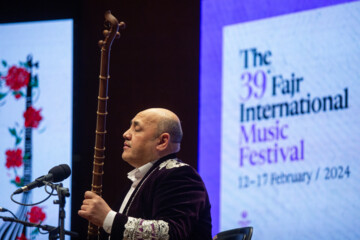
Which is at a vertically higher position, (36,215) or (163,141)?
(163,141)

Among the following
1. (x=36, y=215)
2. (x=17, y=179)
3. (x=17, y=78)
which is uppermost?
(x=17, y=78)

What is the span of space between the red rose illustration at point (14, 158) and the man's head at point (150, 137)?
2.32 meters

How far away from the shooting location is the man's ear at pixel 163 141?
3.10m

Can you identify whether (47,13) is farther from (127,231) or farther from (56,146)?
(127,231)

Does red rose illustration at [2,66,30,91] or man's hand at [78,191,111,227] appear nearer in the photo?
man's hand at [78,191,111,227]

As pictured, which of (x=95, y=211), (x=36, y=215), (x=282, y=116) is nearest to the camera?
(x=95, y=211)

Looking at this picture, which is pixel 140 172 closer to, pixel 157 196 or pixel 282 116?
pixel 157 196

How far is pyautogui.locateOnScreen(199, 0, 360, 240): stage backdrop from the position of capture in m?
4.04

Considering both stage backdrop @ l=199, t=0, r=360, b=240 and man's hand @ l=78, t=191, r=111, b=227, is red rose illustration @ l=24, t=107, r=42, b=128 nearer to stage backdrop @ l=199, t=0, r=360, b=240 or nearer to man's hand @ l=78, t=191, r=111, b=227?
stage backdrop @ l=199, t=0, r=360, b=240

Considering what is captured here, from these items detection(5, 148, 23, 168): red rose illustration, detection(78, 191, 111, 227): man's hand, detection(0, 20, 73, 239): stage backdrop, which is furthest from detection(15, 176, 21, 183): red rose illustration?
detection(78, 191, 111, 227): man's hand

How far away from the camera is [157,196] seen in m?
2.86

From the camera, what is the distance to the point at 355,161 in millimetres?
3947

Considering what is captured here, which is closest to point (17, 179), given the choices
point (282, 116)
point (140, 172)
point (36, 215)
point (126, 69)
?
point (36, 215)

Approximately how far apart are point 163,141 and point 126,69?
2222 millimetres
